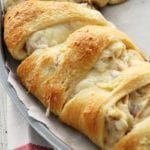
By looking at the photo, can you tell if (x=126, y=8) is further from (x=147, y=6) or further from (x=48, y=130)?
(x=48, y=130)

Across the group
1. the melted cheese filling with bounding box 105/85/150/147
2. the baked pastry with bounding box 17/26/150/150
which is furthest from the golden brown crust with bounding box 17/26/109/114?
the melted cheese filling with bounding box 105/85/150/147

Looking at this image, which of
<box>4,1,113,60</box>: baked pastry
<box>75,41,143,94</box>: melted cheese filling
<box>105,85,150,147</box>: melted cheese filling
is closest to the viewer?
<box>105,85,150,147</box>: melted cheese filling

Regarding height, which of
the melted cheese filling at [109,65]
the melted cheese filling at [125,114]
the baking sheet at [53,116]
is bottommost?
the baking sheet at [53,116]

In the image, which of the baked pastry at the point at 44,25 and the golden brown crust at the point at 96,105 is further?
the baked pastry at the point at 44,25

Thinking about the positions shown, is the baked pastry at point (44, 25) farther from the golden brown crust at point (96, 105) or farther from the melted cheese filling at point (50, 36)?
the golden brown crust at point (96, 105)

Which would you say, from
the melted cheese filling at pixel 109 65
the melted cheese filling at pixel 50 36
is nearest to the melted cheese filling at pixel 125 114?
the melted cheese filling at pixel 109 65

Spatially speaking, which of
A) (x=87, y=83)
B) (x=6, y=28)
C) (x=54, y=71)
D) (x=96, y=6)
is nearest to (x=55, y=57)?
(x=54, y=71)

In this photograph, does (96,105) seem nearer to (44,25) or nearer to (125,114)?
(125,114)

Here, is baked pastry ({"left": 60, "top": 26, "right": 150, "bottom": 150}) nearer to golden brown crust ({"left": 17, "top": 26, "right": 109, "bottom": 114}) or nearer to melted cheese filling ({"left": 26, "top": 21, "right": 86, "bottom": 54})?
golden brown crust ({"left": 17, "top": 26, "right": 109, "bottom": 114})
